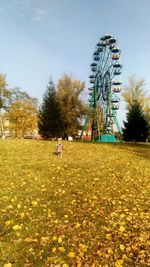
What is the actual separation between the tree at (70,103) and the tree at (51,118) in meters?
3.20

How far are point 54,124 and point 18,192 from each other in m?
37.0

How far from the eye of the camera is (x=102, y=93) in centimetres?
5297

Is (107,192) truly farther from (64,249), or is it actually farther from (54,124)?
(54,124)

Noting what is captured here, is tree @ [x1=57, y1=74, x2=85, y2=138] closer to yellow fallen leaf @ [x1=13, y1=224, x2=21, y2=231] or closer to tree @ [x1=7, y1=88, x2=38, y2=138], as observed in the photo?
tree @ [x1=7, y1=88, x2=38, y2=138]

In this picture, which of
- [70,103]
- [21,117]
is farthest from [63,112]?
[21,117]

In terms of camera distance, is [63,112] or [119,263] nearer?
[119,263]

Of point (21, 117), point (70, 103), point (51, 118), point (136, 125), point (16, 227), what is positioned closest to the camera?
point (16, 227)

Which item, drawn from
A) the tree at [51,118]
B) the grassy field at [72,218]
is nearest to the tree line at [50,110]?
the tree at [51,118]

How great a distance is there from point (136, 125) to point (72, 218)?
3053 centimetres

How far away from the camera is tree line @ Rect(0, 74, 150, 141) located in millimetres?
36562

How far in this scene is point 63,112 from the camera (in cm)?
4959

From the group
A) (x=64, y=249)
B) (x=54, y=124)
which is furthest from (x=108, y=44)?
(x=64, y=249)

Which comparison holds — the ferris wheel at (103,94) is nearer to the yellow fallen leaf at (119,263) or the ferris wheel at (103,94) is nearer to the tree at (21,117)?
the tree at (21,117)

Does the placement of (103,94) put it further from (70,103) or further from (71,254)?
(71,254)
